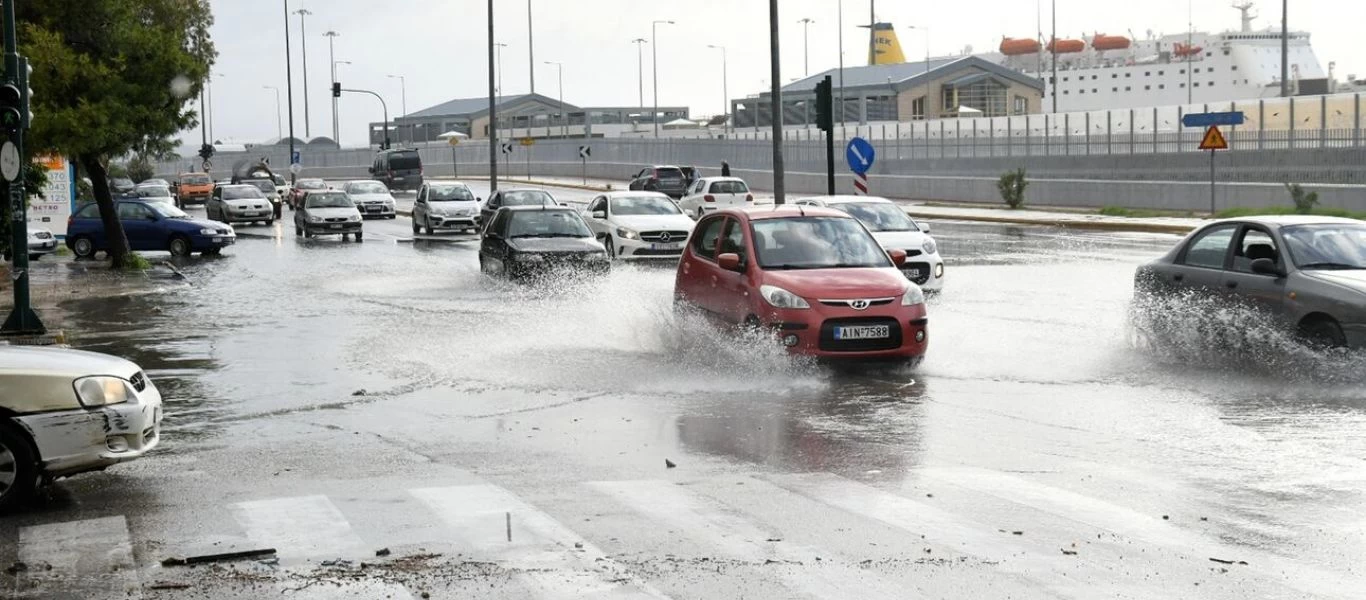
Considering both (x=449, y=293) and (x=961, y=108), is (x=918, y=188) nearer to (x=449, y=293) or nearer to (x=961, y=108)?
(x=961, y=108)

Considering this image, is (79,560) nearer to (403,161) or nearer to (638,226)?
(638,226)

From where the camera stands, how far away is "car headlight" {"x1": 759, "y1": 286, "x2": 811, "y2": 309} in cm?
1416

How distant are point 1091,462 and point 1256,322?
4819 millimetres

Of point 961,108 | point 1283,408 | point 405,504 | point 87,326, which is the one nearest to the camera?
point 405,504

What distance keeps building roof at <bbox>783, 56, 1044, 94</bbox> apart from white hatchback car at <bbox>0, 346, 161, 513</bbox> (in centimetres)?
9134

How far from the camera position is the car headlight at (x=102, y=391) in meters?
8.97

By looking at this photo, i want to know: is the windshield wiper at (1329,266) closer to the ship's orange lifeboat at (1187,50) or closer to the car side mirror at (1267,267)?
the car side mirror at (1267,267)

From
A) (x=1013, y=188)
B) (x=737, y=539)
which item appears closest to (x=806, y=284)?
(x=737, y=539)

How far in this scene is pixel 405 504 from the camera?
8.73 m

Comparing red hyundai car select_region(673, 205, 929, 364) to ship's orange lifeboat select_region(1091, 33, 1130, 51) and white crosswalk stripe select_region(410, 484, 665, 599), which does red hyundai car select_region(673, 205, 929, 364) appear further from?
ship's orange lifeboat select_region(1091, 33, 1130, 51)

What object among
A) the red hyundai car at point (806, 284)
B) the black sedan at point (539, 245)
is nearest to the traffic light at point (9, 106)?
the red hyundai car at point (806, 284)

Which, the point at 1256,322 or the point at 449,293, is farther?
the point at 449,293

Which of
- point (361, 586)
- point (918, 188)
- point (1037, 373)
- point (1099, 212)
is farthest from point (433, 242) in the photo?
point (361, 586)

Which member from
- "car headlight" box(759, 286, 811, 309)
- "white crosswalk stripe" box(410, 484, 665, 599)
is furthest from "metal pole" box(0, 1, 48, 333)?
"white crosswalk stripe" box(410, 484, 665, 599)
